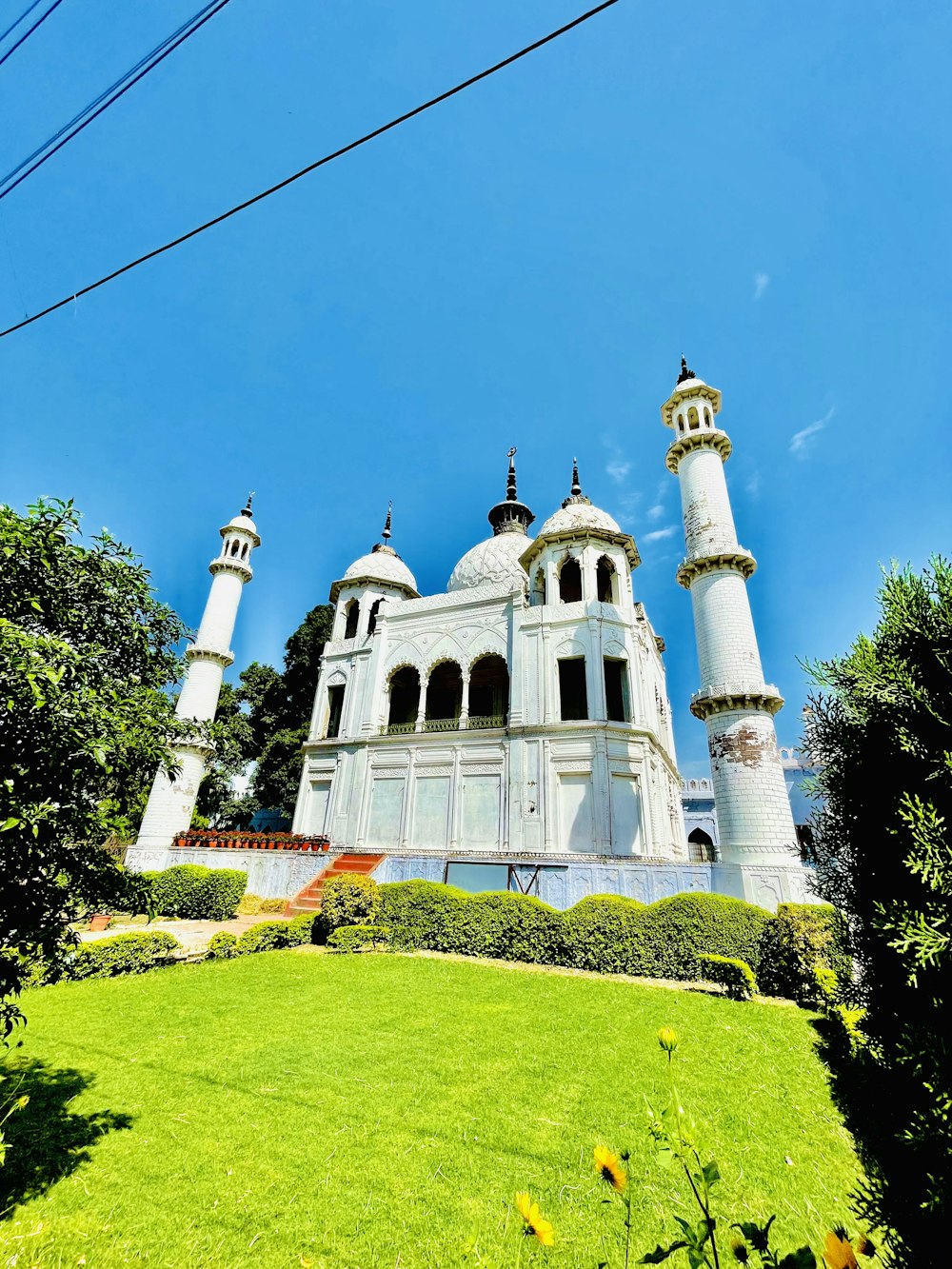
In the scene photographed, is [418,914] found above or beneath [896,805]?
beneath

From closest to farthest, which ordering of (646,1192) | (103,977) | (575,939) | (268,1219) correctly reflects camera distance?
1. (268,1219)
2. (646,1192)
3. (103,977)
4. (575,939)

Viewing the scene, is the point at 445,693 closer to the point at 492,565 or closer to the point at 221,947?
the point at 492,565

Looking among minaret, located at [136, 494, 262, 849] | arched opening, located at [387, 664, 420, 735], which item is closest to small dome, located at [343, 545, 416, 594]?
arched opening, located at [387, 664, 420, 735]

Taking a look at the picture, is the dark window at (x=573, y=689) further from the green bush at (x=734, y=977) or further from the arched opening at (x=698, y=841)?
the arched opening at (x=698, y=841)

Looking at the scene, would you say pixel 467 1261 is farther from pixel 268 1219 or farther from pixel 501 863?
pixel 501 863

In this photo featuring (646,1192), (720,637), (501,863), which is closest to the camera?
(646,1192)

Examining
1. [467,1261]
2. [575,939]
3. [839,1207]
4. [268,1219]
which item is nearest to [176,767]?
[268,1219]

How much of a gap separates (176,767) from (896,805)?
558 cm

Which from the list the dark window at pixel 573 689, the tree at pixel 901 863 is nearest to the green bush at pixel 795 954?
the tree at pixel 901 863

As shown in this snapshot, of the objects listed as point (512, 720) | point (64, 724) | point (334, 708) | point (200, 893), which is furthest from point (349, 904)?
point (334, 708)

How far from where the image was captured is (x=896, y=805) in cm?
336

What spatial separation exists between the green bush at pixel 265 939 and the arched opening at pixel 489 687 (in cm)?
1440

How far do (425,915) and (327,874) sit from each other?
7.45m

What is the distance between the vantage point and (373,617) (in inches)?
1163
